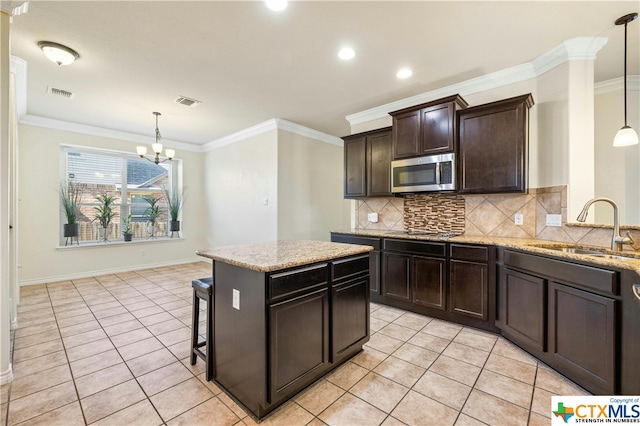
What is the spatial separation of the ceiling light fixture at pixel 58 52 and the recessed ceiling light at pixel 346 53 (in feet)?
8.30

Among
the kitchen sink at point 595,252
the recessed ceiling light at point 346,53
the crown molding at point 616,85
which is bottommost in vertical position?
the kitchen sink at point 595,252

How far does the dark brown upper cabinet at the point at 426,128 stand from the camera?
304 cm

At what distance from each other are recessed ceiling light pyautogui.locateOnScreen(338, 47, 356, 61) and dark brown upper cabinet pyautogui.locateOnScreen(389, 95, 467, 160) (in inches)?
39.8

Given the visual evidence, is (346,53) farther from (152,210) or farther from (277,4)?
(152,210)

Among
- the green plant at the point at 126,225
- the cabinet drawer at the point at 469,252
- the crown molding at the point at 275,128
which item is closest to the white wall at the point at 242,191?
the crown molding at the point at 275,128

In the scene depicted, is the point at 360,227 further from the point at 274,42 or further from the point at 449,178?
the point at 274,42

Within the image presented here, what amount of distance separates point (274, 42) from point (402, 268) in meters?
2.71

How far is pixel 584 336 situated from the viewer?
6.09 feet

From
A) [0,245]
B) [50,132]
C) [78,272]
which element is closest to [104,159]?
[50,132]

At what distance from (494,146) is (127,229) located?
6396 millimetres

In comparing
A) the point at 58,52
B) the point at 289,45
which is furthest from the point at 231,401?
the point at 58,52

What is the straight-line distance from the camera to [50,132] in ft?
15.3

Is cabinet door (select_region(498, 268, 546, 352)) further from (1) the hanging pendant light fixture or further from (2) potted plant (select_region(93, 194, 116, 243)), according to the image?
(2) potted plant (select_region(93, 194, 116, 243))

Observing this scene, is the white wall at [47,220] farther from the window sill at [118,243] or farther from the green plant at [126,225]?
the green plant at [126,225]
